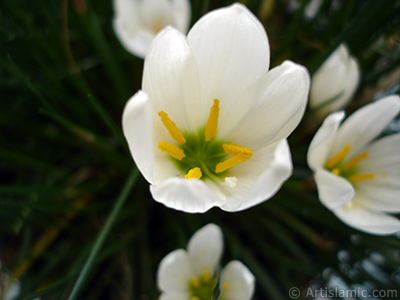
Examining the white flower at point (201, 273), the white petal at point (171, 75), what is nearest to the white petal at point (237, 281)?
the white flower at point (201, 273)

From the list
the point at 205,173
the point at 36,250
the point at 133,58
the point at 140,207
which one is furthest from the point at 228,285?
the point at 133,58

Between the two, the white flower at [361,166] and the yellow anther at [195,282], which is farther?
the yellow anther at [195,282]

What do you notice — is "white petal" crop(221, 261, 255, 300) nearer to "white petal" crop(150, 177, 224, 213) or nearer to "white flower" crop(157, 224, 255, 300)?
"white flower" crop(157, 224, 255, 300)

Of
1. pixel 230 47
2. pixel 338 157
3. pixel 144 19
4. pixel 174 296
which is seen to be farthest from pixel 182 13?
pixel 174 296

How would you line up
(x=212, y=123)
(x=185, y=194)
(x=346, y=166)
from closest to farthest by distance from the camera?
(x=185, y=194) → (x=212, y=123) → (x=346, y=166)

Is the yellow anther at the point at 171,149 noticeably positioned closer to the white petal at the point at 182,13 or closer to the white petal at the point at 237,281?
the white petal at the point at 237,281

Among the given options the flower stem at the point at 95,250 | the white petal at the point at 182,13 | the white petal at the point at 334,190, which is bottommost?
the white petal at the point at 334,190

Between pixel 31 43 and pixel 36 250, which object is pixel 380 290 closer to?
pixel 36 250

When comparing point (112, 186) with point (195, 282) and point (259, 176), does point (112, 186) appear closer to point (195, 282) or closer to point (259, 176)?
point (195, 282)
